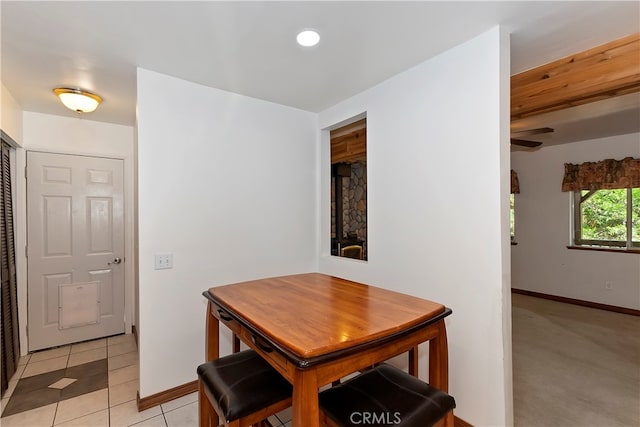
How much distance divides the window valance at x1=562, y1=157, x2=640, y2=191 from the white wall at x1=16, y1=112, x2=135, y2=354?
634 cm

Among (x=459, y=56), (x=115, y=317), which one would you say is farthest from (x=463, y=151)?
(x=115, y=317)

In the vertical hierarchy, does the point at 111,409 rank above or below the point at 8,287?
below

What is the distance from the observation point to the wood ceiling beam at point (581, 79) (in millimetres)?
1860

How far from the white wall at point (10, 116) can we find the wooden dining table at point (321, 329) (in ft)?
7.70

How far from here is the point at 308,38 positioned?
185 cm

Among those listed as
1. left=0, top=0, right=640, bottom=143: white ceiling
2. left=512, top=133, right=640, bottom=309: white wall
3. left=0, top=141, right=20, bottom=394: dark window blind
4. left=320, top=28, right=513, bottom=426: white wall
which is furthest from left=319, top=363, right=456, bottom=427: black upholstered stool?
left=512, top=133, right=640, bottom=309: white wall

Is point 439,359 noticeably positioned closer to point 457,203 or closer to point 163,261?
point 457,203

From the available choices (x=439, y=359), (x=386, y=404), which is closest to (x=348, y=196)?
(x=439, y=359)

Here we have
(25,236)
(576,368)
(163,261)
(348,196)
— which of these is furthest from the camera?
(348,196)

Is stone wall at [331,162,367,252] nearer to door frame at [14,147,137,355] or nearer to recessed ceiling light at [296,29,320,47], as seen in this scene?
door frame at [14,147,137,355]

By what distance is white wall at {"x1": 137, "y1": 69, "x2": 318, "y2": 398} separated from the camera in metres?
2.26

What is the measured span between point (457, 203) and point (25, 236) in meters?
4.07

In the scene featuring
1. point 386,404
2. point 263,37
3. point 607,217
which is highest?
point 263,37

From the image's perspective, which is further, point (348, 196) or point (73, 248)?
point (348, 196)
